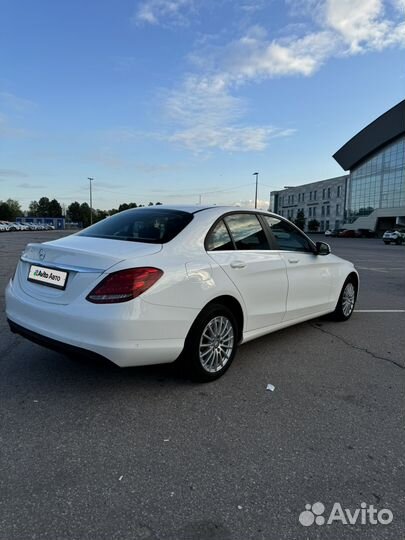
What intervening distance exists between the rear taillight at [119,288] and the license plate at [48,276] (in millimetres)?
350

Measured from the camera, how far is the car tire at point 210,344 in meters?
3.48

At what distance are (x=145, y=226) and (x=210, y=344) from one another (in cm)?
128

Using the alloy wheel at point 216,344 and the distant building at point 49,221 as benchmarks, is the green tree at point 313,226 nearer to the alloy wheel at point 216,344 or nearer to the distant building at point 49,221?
the distant building at point 49,221

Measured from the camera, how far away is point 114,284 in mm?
3049

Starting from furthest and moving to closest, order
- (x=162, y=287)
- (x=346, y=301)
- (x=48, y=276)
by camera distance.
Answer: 1. (x=346, y=301)
2. (x=48, y=276)
3. (x=162, y=287)

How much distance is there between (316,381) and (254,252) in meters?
1.40

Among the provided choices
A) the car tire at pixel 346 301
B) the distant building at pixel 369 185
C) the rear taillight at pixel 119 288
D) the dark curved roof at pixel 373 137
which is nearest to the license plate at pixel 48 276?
the rear taillight at pixel 119 288

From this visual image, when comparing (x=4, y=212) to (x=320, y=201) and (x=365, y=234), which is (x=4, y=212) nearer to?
(x=320, y=201)

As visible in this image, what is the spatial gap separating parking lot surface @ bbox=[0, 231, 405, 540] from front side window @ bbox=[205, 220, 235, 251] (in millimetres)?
1234

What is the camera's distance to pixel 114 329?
3.00m

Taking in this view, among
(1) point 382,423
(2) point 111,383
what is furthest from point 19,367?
(1) point 382,423

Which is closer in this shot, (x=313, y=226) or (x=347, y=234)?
(x=347, y=234)

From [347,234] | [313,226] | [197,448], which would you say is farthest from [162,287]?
[313,226]

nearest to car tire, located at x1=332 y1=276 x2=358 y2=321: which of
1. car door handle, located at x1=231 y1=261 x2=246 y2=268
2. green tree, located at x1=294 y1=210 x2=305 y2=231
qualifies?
car door handle, located at x1=231 y1=261 x2=246 y2=268
